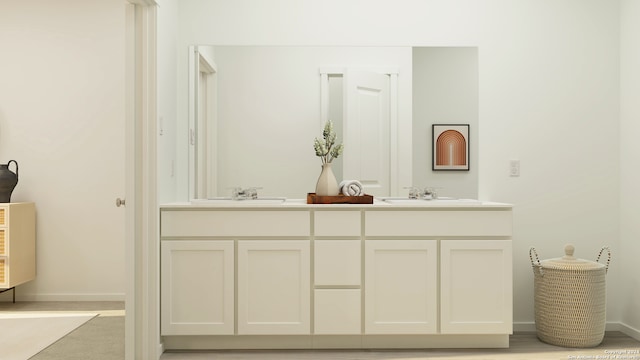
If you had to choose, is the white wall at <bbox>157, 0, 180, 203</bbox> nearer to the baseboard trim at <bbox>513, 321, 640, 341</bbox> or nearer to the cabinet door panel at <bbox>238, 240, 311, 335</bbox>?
the cabinet door panel at <bbox>238, 240, 311, 335</bbox>

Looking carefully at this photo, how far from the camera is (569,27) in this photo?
3.66 m

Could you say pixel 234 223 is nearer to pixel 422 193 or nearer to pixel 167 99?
pixel 167 99

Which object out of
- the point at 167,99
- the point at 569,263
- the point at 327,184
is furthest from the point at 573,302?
the point at 167,99

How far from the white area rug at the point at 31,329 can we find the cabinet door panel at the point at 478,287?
2263mm

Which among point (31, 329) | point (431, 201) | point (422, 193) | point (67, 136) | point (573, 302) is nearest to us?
point (573, 302)

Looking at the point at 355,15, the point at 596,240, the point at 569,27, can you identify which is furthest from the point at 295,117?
the point at 596,240

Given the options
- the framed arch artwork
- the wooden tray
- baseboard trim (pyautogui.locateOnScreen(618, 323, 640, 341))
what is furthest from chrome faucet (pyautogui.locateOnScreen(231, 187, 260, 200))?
baseboard trim (pyautogui.locateOnScreen(618, 323, 640, 341))

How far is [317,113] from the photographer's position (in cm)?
366

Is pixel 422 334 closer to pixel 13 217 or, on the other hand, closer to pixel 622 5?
pixel 622 5

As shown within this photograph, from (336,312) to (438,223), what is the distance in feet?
2.34

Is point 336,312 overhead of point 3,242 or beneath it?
beneath

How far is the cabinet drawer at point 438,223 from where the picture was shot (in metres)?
3.16

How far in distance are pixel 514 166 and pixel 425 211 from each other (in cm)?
85

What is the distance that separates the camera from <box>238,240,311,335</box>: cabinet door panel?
314cm
